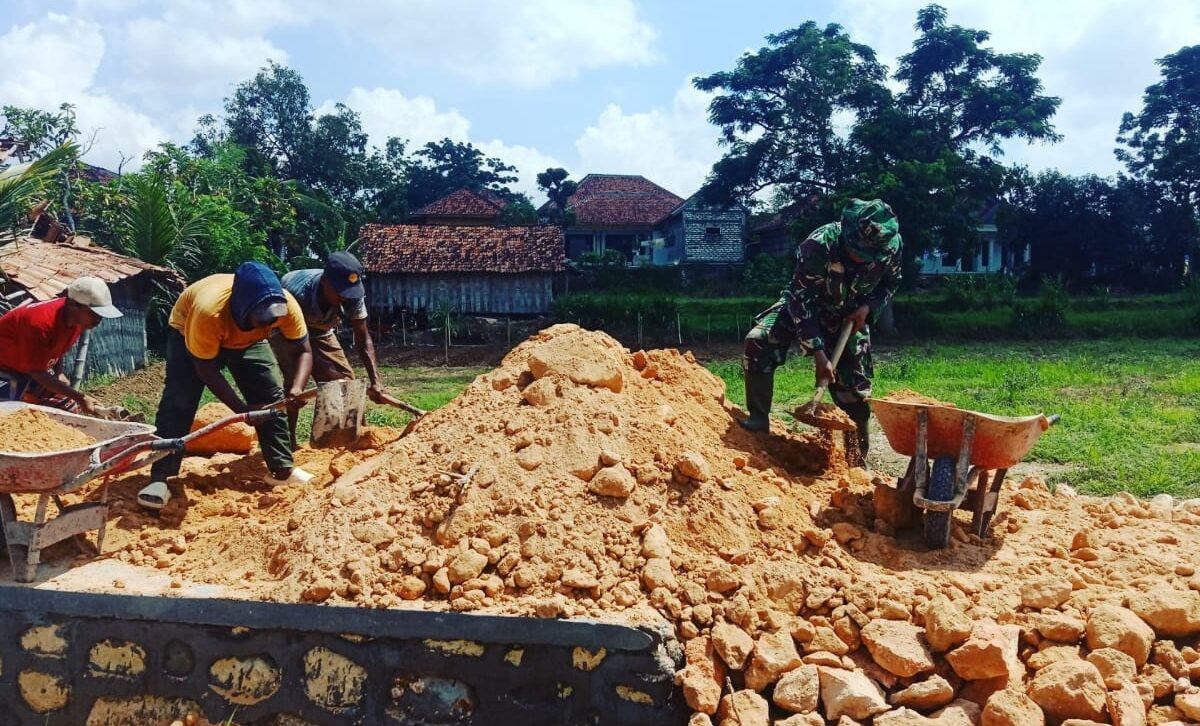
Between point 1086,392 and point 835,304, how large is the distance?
278 inches

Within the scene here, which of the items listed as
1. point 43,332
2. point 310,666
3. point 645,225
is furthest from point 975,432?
point 645,225

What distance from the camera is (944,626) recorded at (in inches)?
104

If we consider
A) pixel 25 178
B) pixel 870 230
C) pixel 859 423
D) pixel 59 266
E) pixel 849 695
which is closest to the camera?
pixel 849 695

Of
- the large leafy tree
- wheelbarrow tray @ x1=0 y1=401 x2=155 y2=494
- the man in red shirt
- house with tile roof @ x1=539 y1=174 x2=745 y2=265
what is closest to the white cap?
the man in red shirt

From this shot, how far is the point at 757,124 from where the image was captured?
22562 millimetres

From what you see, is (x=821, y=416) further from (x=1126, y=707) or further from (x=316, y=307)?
(x=316, y=307)

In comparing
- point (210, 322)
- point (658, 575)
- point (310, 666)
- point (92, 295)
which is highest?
point (92, 295)

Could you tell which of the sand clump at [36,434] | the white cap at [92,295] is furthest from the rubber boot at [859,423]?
the white cap at [92,295]

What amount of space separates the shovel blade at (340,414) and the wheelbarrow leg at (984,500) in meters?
3.35

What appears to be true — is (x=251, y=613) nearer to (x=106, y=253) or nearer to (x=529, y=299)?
(x=106, y=253)

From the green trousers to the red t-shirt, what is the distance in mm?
1065

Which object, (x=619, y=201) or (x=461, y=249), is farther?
(x=619, y=201)

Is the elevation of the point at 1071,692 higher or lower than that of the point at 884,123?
lower

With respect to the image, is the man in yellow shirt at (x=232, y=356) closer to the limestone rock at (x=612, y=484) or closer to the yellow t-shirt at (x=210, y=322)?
the yellow t-shirt at (x=210, y=322)
